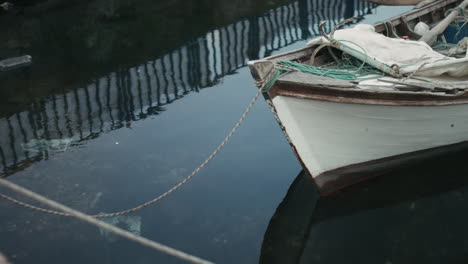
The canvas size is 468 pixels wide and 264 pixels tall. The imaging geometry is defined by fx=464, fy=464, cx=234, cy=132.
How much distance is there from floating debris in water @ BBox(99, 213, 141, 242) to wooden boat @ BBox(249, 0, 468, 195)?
2.33 m

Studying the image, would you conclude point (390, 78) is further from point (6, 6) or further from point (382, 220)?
point (6, 6)

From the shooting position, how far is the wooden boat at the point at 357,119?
5590mm

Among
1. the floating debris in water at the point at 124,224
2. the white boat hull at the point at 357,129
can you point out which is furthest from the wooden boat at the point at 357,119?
the floating debris in water at the point at 124,224

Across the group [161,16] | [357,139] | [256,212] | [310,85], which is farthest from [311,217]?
[161,16]

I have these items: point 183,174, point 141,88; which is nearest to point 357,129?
point 183,174

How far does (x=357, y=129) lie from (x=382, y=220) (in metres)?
1.33

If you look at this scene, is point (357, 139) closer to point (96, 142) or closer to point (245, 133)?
point (245, 133)

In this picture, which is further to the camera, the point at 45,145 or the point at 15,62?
the point at 15,62

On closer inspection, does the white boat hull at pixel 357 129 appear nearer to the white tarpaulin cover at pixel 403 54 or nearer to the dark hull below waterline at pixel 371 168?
the dark hull below waterline at pixel 371 168

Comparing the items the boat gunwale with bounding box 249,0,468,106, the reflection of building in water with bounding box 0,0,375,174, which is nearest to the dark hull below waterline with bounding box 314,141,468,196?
the boat gunwale with bounding box 249,0,468,106

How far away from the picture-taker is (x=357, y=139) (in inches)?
241

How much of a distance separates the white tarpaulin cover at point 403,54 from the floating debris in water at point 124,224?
3620 millimetres

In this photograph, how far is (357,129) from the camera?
6.00 meters

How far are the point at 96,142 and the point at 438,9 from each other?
24.1ft
